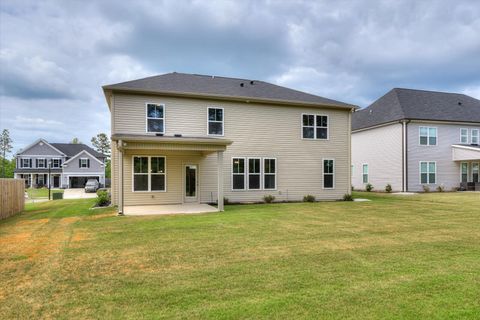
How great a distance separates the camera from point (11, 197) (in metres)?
12.1

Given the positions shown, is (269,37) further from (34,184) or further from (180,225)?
(34,184)

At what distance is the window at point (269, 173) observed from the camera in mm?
15680

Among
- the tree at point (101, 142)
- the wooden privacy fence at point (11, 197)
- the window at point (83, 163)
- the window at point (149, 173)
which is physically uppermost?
the tree at point (101, 142)

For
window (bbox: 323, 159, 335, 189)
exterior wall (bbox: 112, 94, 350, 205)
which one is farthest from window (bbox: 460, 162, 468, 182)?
window (bbox: 323, 159, 335, 189)

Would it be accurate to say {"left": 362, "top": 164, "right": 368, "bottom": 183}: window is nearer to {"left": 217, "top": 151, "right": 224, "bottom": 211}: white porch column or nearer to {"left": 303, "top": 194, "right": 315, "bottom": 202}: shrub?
{"left": 303, "top": 194, "right": 315, "bottom": 202}: shrub

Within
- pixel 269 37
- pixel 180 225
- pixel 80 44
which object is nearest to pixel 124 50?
pixel 80 44

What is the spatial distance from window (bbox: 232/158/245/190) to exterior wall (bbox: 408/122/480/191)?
14.2m

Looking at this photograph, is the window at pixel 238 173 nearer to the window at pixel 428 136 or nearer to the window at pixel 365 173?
the window at pixel 365 173

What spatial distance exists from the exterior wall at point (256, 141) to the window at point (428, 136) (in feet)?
31.2

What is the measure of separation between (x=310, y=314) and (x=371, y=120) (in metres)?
24.9

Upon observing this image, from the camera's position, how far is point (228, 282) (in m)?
4.34

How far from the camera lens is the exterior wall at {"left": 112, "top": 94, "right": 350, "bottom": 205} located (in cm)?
1379

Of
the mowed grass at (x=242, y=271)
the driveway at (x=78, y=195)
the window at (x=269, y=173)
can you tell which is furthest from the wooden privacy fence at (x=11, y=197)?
the driveway at (x=78, y=195)

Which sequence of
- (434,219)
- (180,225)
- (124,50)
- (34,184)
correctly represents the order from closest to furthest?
(180,225)
(434,219)
(124,50)
(34,184)
